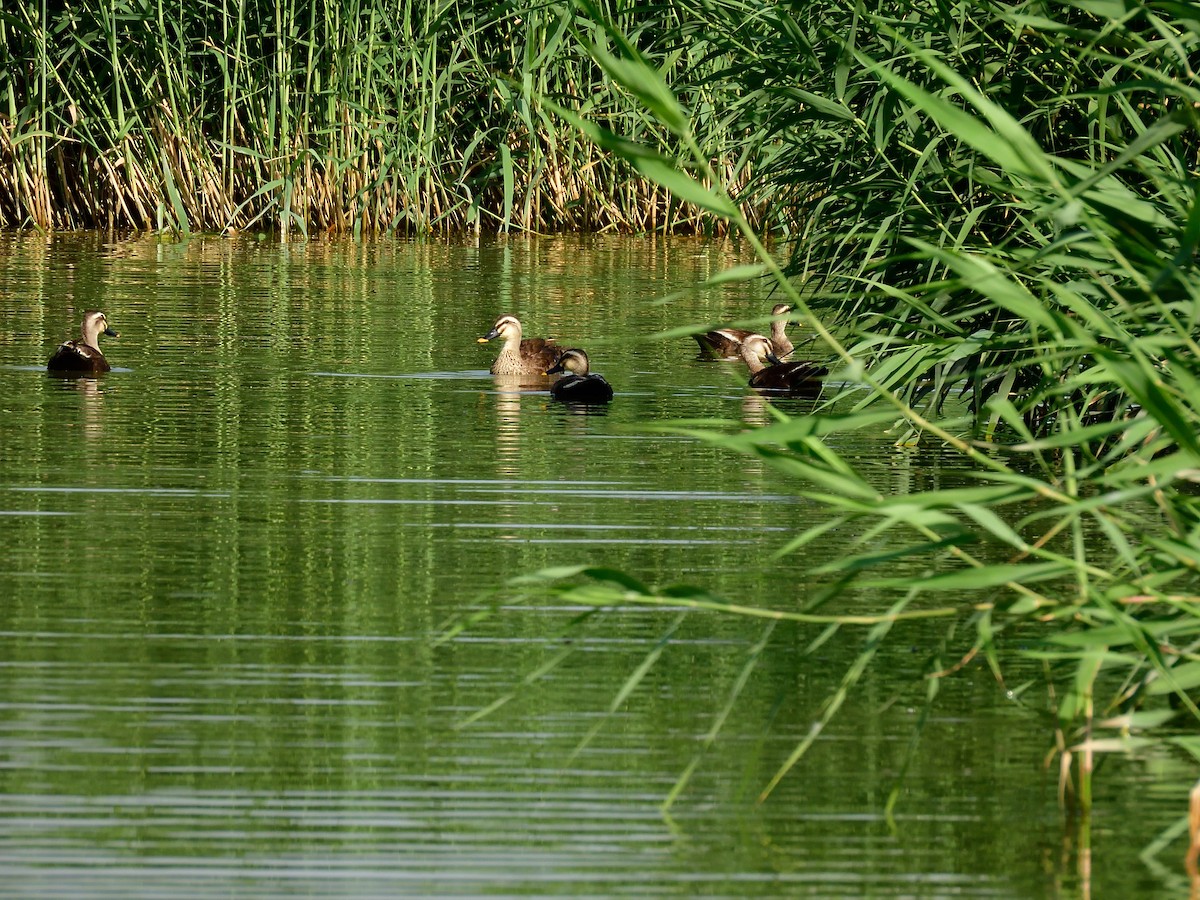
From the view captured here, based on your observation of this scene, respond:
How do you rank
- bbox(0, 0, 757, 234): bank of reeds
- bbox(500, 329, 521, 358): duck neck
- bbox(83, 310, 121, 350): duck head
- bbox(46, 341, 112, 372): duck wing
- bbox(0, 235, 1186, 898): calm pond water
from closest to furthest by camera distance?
bbox(0, 235, 1186, 898): calm pond water
bbox(46, 341, 112, 372): duck wing
bbox(500, 329, 521, 358): duck neck
bbox(83, 310, 121, 350): duck head
bbox(0, 0, 757, 234): bank of reeds

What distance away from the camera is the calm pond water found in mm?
3686

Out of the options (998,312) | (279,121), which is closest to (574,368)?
(998,312)

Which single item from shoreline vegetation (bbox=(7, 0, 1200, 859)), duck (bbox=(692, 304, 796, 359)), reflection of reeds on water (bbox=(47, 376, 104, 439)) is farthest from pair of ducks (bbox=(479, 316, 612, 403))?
reflection of reeds on water (bbox=(47, 376, 104, 439))

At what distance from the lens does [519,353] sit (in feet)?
39.6

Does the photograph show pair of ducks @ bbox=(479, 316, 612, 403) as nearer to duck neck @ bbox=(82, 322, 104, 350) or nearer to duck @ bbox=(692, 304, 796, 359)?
duck @ bbox=(692, 304, 796, 359)

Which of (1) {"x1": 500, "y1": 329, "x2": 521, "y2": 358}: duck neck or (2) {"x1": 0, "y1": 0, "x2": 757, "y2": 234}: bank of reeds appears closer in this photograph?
(1) {"x1": 500, "y1": 329, "x2": 521, "y2": 358}: duck neck

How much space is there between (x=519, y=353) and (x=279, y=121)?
9.30 meters

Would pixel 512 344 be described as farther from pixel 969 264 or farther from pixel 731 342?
pixel 969 264

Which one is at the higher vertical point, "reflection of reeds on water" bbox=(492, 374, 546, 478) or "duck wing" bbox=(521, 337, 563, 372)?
"duck wing" bbox=(521, 337, 563, 372)

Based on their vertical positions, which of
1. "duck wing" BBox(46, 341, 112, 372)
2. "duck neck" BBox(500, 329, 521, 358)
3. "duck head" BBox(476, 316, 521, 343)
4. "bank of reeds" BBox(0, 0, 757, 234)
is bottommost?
"duck wing" BBox(46, 341, 112, 372)

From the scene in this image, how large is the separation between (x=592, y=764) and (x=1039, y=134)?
3.93 m

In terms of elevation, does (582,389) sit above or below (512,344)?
below

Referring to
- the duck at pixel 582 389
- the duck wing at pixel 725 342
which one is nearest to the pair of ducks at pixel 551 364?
the duck at pixel 582 389

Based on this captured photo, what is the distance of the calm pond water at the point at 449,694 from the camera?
3686 millimetres
